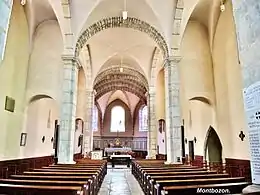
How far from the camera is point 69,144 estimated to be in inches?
380

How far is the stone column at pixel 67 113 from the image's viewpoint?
9.55 meters

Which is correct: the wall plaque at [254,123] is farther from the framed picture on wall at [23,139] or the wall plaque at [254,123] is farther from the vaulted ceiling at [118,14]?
the framed picture on wall at [23,139]

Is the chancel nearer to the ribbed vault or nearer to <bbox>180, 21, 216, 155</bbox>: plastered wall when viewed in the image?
<bbox>180, 21, 216, 155</bbox>: plastered wall

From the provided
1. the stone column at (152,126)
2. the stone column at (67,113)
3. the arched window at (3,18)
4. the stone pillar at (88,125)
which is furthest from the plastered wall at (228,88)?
the stone pillar at (88,125)

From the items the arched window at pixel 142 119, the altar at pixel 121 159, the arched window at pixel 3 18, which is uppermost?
the arched window at pixel 142 119

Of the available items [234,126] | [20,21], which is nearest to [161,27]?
[234,126]

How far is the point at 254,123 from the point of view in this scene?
254cm

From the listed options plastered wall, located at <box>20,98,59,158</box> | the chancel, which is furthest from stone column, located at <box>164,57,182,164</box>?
plastered wall, located at <box>20,98,59,158</box>

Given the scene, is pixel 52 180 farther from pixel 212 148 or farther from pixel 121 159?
pixel 121 159

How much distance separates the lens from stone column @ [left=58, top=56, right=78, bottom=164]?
9.55 meters

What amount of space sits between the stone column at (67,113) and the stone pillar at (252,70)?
8.02 m

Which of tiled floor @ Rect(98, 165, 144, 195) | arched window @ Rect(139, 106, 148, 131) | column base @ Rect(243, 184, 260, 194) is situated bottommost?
tiled floor @ Rect(98, 165, 144, 195)

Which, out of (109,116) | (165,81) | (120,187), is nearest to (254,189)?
(120,187)

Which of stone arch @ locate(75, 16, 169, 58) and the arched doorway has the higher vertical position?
stone arch @ locate(75, 16, 169, 58)
